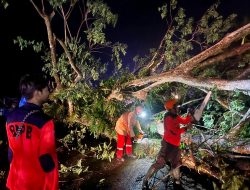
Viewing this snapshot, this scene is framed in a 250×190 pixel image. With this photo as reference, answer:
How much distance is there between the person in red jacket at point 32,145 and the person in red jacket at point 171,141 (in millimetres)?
3094

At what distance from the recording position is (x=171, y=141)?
5.41 metres

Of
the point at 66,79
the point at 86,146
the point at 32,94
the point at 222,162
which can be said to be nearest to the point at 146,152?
the point at 86,146

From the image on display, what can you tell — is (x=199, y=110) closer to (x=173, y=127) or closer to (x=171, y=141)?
(x=173, y=127)

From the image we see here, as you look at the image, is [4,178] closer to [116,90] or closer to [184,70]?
[116,90]

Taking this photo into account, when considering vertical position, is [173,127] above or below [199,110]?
below

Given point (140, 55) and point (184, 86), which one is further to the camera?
point (140, 55)

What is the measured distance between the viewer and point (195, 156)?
255 inches

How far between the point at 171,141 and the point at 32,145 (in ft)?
11.2

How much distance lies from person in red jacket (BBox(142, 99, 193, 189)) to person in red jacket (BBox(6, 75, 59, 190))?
309 centimetres

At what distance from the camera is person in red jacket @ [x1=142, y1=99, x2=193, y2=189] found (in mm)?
5281

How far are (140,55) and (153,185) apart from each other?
621 cm

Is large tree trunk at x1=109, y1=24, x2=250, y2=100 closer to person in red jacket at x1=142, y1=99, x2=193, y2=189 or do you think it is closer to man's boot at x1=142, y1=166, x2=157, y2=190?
person in red jacket at x1=142, y1=99, x2=193, y2=189

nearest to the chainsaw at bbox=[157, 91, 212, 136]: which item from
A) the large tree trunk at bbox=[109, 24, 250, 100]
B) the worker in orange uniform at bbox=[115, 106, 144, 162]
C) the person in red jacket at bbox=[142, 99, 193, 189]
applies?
the large tree trunk at bbox=[109, 24, 250, 100]

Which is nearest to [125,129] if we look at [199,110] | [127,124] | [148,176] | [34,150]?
[127,124]
